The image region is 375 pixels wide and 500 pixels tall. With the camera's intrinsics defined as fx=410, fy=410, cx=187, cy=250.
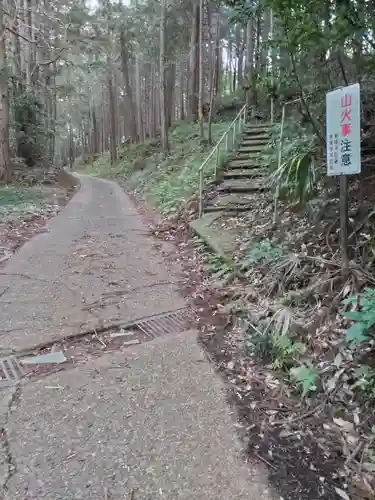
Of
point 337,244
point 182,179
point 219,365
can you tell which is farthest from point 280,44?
point 182,179

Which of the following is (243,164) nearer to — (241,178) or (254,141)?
(241,178)

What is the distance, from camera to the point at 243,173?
941cm

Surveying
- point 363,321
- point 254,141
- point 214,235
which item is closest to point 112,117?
point 254,141

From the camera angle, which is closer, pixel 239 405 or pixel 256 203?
pixel 239 405

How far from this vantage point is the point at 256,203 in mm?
7504

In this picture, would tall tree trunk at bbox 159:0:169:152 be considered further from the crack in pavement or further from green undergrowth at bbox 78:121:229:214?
the crack in pavement

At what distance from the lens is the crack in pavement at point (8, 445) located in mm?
2197

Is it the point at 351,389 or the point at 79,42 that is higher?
the point at 79,42

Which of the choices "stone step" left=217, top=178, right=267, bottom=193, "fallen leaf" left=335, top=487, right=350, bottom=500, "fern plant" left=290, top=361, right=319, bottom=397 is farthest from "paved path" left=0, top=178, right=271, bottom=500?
"stone step" left=217, top=178, right=267, bottom=193

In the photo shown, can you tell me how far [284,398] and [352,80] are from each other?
351 centimetres

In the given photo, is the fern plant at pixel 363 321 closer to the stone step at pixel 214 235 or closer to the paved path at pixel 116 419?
the paved path at pixel 116 419

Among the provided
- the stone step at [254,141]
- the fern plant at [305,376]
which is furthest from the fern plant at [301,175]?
the stone step at [254,141]

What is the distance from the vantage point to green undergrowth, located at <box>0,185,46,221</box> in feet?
32.3

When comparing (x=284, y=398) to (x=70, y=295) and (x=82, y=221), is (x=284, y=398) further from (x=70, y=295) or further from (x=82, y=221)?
(x=82, y=221)
